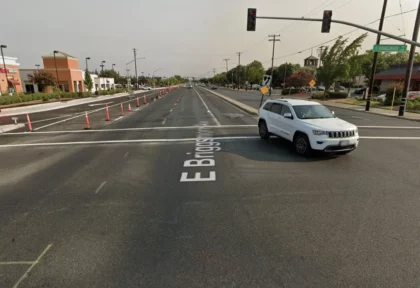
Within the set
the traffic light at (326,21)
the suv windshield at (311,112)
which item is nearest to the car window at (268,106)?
the suv windshield at (311,112)

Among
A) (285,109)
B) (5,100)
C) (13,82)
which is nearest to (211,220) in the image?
(285,109)

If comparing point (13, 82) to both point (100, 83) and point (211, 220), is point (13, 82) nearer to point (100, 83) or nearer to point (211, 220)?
point (100, 83)

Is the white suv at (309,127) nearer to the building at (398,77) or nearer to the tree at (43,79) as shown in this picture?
the building at (398,77)

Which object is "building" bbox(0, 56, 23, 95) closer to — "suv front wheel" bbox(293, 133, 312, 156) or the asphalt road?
the asphalt road

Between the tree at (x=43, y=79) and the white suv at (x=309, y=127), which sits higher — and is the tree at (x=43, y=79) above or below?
above

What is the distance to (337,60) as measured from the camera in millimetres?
33469

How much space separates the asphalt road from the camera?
3035 mm

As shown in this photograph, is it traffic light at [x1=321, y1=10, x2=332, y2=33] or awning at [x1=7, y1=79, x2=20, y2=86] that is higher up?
traffic light at [x1=321, y1=10, x2=332, y2=33]

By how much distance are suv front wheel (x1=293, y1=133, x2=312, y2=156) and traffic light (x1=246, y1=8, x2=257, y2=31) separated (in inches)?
380

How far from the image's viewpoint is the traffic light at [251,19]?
14812mm

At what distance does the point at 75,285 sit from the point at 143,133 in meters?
9.46

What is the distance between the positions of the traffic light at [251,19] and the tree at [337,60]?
2349 cm

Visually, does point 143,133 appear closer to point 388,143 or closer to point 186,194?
point 186,194

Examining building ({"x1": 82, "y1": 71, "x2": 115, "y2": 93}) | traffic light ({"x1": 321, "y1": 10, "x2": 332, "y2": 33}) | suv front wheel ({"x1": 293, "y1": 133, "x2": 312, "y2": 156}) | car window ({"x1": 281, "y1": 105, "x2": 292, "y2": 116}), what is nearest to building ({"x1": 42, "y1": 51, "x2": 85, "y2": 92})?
building ({"x1": 82, "y1": 71, "x2": 115, "y2": 93})
